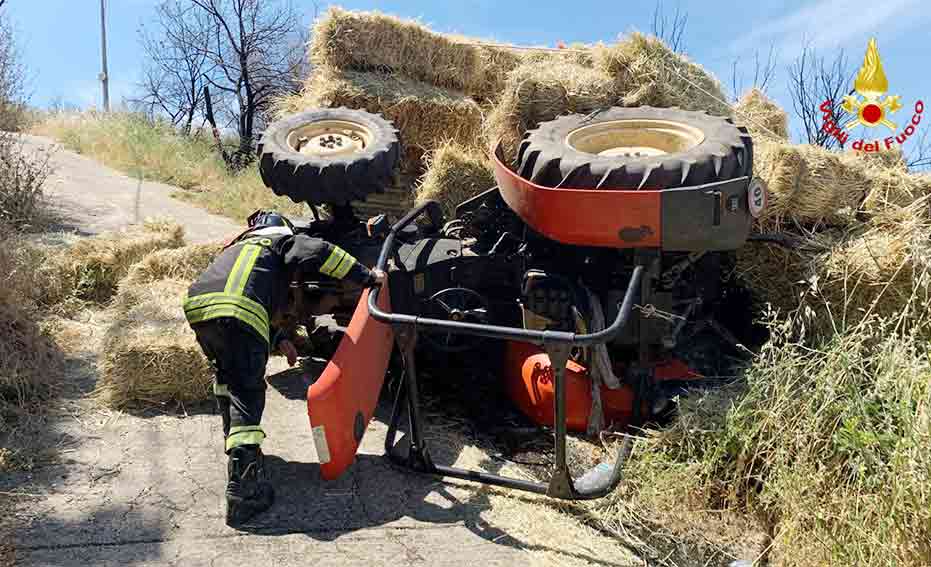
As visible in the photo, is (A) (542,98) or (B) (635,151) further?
(A) (542,98)

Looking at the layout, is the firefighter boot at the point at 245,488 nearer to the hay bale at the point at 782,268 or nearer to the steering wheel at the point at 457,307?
the steering wheel at the point at 457,307

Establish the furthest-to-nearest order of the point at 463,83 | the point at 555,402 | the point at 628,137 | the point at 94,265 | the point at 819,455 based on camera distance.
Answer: the point at 463,83, the point at 94,265, the point at 628,137, the point at 555,402, the point at 819,455

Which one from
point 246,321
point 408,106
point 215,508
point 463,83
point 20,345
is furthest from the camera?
point 463,83

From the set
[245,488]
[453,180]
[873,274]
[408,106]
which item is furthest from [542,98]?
[245,488]

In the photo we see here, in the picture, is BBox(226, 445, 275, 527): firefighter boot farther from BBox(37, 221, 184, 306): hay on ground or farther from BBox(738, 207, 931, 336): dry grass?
BBox(37, 221, 184, 306): hay on ground

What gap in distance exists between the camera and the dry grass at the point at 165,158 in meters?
11.8

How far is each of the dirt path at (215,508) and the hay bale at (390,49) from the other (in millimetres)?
4512

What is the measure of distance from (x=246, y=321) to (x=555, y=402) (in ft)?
4.92

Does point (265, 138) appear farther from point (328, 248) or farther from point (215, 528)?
point (215, 528)

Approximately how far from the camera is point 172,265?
256 inches

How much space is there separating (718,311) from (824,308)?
75 centimetres

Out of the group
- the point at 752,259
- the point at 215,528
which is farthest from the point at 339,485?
the point at 752,259

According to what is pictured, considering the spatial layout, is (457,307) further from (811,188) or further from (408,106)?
(408,106)

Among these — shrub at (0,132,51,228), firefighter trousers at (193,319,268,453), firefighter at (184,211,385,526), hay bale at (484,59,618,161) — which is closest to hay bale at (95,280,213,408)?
firefighter at (184,211,385,526)
